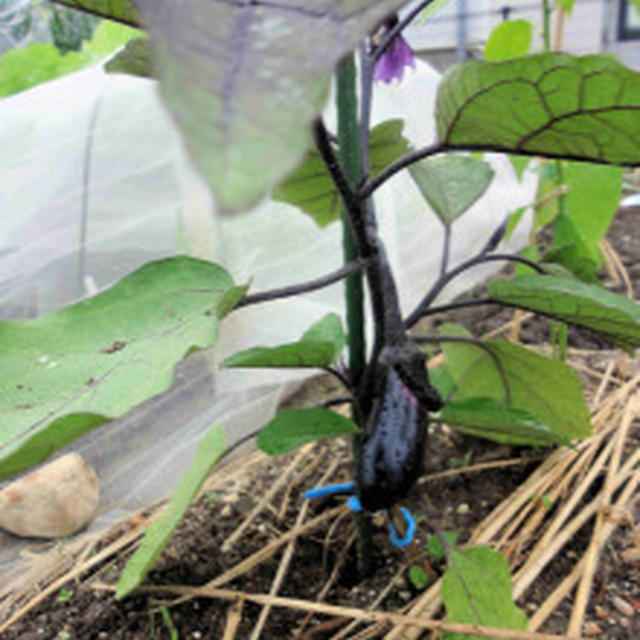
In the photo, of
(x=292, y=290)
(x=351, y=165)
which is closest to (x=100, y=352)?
(x=292, y=290)

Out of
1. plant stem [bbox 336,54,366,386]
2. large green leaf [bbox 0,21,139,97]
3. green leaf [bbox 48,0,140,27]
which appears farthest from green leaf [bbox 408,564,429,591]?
large green leaf [bbox 0,21,139,97]

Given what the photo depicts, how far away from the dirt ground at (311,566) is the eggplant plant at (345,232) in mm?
58

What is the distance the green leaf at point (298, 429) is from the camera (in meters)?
0.57

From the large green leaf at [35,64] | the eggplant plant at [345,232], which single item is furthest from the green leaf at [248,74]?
the large green leaf at [35,64]

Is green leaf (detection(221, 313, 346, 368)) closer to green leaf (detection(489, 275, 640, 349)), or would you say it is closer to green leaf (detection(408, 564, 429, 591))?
green leaf (detection(489, 275, 640, 349))

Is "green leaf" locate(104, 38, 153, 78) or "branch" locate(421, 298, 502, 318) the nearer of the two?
"green leaf" locate(104, 38, 153, 78)

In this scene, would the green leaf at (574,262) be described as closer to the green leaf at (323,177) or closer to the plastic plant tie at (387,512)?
the green leaf at (323,177)

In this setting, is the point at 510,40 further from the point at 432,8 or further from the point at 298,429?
the point at 298,429

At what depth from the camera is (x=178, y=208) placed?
986 millimetres

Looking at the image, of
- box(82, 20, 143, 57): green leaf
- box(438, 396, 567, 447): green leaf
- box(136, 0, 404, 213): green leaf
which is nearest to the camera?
box(136, 0, 404, 213): green leaf

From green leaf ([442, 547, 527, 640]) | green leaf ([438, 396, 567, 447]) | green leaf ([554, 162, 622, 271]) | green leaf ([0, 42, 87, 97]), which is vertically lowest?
green leaf ([442, 547, 527, 640])

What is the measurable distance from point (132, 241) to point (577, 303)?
2.12ft

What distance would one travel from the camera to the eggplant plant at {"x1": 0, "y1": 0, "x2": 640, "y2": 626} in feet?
0.67

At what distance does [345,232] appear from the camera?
63cm
